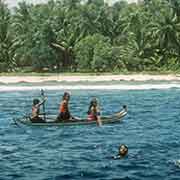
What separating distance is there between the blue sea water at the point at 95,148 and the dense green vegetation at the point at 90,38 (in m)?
35.5

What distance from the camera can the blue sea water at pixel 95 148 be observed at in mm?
23016

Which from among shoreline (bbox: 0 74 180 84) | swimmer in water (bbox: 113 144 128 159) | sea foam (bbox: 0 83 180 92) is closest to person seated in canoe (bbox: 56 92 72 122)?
swimmer in water (bbox: 113 144 128 159)

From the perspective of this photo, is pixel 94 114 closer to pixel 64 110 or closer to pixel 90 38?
pixel 64 110

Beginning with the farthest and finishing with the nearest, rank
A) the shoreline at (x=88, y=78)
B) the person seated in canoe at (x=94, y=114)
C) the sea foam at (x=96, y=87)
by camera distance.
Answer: the shoreline at (x=88, y=78), the sea foam at (x=96, y=87), the person seated in canoe at (x=94, y=114)

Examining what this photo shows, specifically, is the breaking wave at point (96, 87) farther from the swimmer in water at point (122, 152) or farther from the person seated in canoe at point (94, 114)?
the swimmer in water at point (122, 152)

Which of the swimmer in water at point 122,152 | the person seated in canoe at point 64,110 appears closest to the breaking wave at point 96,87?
the person seated in canoe at point 64,110

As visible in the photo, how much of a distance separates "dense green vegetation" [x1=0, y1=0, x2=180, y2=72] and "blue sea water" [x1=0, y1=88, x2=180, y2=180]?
35502 mm

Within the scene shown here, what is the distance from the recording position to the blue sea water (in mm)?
23016

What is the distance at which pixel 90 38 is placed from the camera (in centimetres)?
8600

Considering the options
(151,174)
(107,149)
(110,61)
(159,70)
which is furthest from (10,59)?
(151,174)

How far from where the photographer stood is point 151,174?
22.6 meters

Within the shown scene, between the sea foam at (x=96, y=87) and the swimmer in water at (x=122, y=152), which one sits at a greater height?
the swimmer in water at (x=122, y=152)

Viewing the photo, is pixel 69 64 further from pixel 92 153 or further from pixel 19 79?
pixel 92 153

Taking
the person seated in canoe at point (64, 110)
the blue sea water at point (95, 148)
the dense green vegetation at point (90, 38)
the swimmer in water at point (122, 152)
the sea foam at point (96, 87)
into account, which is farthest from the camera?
the dense green vegetation at point (90, 38)
